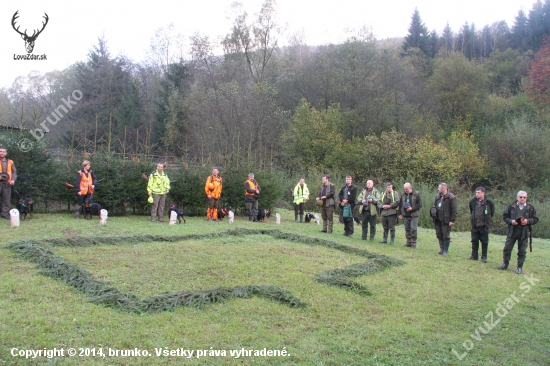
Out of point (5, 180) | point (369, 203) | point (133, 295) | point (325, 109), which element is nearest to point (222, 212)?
point (369, 203)

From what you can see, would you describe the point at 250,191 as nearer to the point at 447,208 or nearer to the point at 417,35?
the point at 447,208

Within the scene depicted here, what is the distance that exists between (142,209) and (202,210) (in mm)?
2322

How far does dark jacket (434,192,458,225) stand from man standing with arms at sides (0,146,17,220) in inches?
475

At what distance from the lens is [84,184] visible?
13.7 meters

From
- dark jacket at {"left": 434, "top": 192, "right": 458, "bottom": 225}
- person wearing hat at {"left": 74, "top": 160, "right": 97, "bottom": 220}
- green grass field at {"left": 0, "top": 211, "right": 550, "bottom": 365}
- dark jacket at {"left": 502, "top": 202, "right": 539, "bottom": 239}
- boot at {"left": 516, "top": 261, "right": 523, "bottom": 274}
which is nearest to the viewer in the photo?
green grass field at {"left": 0, "top": 211, "right": 550, "bottom": 365}

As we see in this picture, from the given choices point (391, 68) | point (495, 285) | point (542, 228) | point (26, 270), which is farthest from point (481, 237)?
point (391, 68)

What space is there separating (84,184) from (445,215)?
10974 mm

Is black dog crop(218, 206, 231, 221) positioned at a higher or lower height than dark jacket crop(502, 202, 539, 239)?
lower

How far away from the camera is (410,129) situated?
40156 mm

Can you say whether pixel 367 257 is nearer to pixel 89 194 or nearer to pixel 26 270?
pixel 26 270

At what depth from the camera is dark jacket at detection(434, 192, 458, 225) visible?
37.4 ft

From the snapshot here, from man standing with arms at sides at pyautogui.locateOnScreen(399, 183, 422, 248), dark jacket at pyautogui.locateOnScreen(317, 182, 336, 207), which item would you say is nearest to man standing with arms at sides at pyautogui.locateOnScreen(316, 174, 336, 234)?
dark jacket at pyautogui.locateOnScreen(317, 182, 336, 207)

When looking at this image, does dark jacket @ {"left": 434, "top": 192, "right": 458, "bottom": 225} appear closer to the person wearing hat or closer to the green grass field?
the green grass field

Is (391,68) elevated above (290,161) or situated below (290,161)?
above
